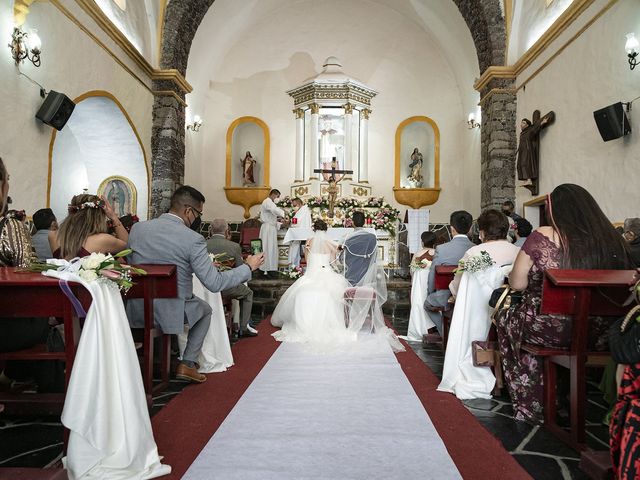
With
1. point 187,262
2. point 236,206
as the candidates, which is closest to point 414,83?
point 236,206

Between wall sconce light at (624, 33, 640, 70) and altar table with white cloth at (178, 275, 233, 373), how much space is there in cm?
520

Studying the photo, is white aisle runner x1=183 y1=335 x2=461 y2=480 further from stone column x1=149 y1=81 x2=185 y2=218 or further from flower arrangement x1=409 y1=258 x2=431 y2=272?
stone column x1=149 y1=81 x2=185 y2=218

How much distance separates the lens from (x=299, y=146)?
41.6 ft

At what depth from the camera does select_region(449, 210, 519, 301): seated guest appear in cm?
392

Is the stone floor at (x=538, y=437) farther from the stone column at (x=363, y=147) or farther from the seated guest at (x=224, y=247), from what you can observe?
the stone column at (x=363, y=147)

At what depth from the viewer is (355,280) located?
666cm

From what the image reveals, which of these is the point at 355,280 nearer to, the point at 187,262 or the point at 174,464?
the point at 187,262

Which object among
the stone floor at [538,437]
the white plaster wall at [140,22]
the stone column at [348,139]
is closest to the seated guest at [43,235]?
the stone floor at [538,437]

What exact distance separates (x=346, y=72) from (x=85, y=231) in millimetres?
11368

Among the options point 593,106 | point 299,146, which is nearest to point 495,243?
point 593,106

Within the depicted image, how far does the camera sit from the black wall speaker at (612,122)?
19.4ft

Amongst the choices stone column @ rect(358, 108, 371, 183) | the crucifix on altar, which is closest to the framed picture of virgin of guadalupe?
the crucifix on altar

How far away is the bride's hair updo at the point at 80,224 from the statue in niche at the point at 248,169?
997cm

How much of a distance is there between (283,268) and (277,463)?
841 cm
